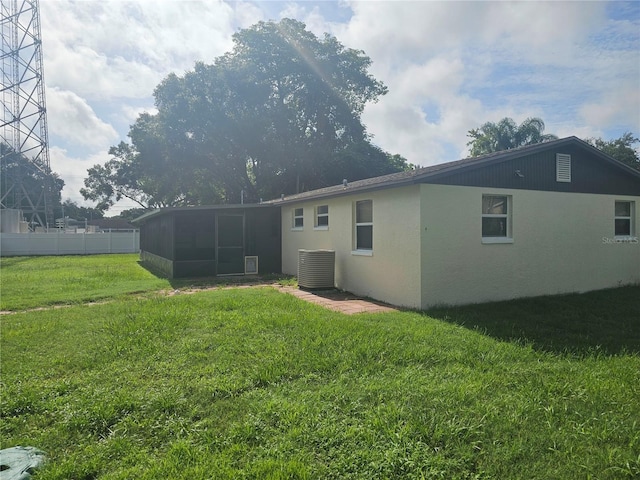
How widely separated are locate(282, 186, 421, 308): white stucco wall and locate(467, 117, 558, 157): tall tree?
66.5 feet

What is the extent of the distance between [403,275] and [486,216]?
90.8 inches

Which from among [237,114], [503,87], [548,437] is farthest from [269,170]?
Result: [548,437]

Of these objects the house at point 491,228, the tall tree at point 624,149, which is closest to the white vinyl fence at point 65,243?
the house at point 491,228

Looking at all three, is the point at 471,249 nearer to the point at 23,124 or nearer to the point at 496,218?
the point at 496,218

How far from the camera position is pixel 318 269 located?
32.9 feet

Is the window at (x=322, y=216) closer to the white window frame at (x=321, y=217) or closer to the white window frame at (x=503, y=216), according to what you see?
the white window frame at (x=321, y=217)

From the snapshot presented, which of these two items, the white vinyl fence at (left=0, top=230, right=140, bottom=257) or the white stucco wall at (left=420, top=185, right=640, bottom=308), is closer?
the white stucco wall at (left=420, top=185, right=640, bottom=308)

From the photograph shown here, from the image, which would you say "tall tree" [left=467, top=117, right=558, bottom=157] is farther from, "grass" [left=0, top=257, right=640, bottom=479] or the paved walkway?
"grass" [left=0, top=257, right=640, bottom=479]

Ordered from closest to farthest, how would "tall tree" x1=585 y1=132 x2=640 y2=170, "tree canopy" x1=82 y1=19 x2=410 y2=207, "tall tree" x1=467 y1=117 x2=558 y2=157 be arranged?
"tall tree" x1=585 y1=132 x2=640 y2=170 < "tree canopy" x1=82 y1=19 x2=410 y2=207 < "tall tree" x1=467 y1=117 x2=558 y2=157

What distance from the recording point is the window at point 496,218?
834 centimetres

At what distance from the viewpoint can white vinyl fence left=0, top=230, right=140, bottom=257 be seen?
25.7 meters

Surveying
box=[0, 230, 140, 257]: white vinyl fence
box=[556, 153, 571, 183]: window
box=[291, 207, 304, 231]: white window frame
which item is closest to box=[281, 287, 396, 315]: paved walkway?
box=[291, 207, 304, 231]: white window frame

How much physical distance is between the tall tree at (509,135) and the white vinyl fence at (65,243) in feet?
90.5

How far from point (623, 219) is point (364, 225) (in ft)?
24.5
